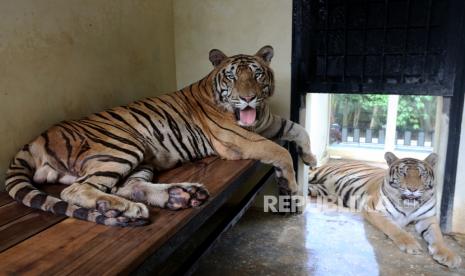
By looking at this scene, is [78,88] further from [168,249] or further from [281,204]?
[281,204]

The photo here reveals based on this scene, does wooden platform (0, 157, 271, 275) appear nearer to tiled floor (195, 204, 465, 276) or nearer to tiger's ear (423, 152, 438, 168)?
tiled floor (195, 204, 465, 276)

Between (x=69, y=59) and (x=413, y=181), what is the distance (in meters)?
2.61

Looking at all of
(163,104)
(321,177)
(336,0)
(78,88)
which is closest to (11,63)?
(78,88)

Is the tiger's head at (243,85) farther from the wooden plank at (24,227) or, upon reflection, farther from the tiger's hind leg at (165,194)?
the wooden plank at (24,227)

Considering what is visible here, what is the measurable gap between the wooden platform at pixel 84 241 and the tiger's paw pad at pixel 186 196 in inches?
1.2

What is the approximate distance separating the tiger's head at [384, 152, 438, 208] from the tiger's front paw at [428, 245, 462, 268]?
1.37 feet

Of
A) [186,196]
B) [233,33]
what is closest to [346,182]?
Answer: [233,33]

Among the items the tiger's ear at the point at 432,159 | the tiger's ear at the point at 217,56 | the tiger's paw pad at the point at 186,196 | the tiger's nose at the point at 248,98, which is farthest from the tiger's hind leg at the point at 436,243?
the tiger's ear at the point at 217,56

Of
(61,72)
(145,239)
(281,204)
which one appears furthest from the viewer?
(281,204)

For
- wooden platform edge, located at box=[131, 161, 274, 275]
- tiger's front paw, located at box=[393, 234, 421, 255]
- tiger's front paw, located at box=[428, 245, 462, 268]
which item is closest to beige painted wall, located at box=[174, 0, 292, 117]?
wooden platform edge, located at box=[131, 161, 274, 275]

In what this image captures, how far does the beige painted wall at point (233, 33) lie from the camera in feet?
10.5

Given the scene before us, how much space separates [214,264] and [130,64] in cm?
156

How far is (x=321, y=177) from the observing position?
4461 mm

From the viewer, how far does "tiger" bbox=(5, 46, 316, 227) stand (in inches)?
65.7
